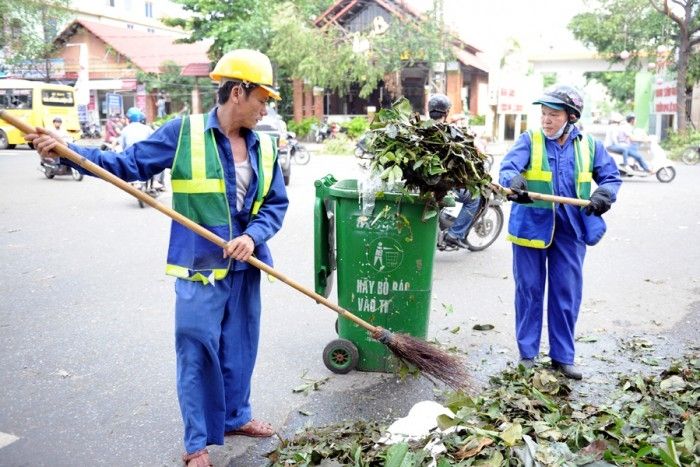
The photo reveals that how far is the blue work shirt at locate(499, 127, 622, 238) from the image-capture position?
13.4 ft

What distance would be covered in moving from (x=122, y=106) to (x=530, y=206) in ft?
130

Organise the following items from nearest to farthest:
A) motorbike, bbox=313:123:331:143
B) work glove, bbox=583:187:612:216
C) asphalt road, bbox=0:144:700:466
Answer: asphalt road, bbox=0:144:700:466, work glove, bbox=583:187:612:216, motorbike, bbox=313:123:331:143

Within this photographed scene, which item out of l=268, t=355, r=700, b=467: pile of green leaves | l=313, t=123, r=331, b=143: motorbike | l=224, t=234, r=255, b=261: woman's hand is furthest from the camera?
l=313, t=123, r=331, b=143: motorbike

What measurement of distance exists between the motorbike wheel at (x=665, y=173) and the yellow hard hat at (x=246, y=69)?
1465 centimetres

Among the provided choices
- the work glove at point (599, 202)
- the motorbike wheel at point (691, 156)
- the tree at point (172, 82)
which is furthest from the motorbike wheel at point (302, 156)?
the tree at point (172, 82)

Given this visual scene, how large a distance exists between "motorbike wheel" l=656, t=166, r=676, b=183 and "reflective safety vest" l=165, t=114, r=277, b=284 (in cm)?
1476

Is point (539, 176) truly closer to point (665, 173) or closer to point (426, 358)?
point (426, 358)

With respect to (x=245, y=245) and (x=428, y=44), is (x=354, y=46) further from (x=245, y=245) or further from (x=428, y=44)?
(x=245, y=245)

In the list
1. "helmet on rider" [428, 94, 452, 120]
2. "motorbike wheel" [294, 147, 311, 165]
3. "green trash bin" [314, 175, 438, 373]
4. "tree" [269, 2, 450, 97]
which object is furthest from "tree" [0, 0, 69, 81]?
"green trash bin" [314, 175, 438, 373]

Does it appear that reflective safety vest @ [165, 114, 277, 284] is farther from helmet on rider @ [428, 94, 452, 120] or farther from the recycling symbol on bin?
helmet on rider @ [428, 94, 452, 120]

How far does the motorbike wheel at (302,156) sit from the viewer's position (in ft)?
62.7

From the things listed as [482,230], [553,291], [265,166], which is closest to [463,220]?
[482,230]

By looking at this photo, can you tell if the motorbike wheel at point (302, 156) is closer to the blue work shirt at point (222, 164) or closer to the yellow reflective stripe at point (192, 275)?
the blue work shirt at point (222, 164)

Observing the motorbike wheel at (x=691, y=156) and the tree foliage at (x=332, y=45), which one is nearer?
the motorbike wheel at (x=691, y=156)
